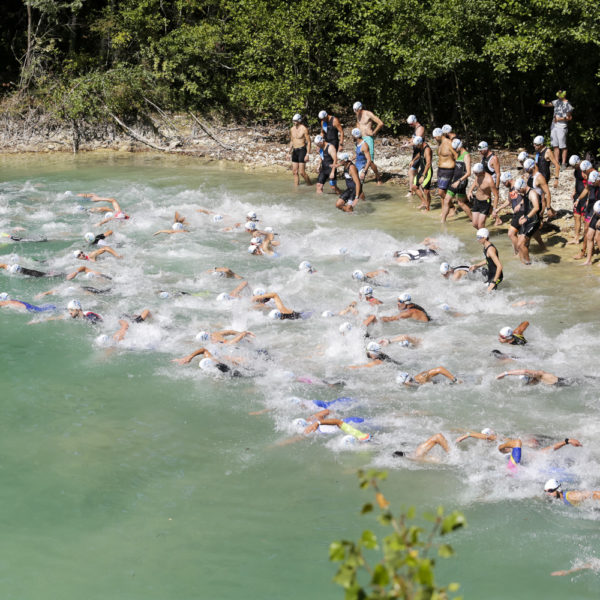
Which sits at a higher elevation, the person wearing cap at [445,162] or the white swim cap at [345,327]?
the person wearing cap at [445,162]

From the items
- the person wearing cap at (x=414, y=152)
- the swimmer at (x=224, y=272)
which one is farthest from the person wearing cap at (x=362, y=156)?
the swimmer at (x=224, y=272)

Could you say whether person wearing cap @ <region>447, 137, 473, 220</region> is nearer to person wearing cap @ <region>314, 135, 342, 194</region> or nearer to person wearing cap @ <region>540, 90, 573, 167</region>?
person wearing cap @ <region>540, 90, 573, 167</region>

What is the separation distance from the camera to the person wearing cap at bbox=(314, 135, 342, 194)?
690 inches

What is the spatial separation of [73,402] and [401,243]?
7.45 metres

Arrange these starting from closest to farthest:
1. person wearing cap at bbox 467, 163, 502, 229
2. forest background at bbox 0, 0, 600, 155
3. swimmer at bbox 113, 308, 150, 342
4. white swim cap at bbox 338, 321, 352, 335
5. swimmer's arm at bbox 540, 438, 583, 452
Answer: swimmer's arm at bbox 540, 438, 583, 452 < white swim cap at bbox 338, 321, 352, 335 < swimmer at bbox 113, 308, 150, 342 < person wearing cap at bbox 467, 163, 502, 229 < forest background at bbox 0, 0, 600, 155

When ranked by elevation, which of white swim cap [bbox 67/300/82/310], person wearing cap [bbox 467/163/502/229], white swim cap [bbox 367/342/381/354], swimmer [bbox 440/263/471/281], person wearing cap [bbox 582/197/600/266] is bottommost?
white swim cap [bbox 367/342/381/354]

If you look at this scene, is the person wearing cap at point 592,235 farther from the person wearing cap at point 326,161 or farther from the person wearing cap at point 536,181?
the person wearing cap at point 326,161

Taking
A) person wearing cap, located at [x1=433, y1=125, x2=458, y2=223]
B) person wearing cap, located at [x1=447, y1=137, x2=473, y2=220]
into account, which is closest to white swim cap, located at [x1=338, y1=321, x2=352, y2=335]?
person wearing cap, located at [x1=447, y1=137, x2=473, y2=220]

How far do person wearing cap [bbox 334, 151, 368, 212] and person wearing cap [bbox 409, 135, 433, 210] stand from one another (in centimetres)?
122

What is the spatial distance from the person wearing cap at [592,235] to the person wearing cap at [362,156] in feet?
19.3

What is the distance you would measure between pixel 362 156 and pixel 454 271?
18.5 feet

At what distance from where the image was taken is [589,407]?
30.0ft

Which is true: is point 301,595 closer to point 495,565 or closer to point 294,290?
point 495,565

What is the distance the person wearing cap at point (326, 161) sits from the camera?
17.5 meters
